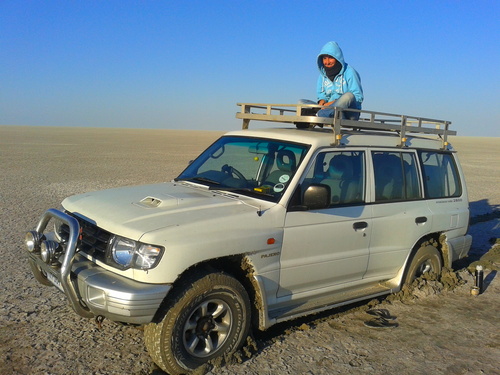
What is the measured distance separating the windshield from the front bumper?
58.4 inches

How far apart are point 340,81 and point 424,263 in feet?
8.24

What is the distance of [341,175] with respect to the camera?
5.24 meters

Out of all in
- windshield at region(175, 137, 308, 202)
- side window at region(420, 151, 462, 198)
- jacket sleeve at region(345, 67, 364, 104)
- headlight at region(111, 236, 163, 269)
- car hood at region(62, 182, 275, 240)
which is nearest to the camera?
headlight at region(111, 236, 163, 269)

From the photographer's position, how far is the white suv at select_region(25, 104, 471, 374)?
155 inches

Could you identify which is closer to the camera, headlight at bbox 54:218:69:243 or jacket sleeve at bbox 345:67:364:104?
headlight at bbox 54:218:69:243

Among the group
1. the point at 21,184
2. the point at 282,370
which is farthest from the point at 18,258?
the point at 21,184

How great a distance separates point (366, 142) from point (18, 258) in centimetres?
490

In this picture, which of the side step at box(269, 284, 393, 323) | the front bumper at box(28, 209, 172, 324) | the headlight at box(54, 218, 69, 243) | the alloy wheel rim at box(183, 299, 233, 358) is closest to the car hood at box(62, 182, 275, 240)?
the headlight at box(54, 218, 69, 243)

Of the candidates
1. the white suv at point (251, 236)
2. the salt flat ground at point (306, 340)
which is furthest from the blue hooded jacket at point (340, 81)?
the salt flat ground at point (306, 340)

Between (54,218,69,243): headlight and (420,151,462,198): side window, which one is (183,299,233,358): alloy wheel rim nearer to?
(54,218,69,243): headlight

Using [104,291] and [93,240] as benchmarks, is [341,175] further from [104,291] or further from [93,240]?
[104,291]

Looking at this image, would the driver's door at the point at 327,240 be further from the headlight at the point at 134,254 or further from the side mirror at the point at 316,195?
the headlight at the point at 134,254

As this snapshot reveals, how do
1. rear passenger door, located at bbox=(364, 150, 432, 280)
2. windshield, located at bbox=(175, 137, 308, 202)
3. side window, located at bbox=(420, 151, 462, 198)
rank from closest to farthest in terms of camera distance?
windshield, located at bbox=(175, 137, 308, 202) → rear passenger door, located at bbox=(364, 150, 432, 280) → side window, located at bbox=(420, 151, 462, 198)

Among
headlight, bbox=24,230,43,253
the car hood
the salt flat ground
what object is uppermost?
the car hood
